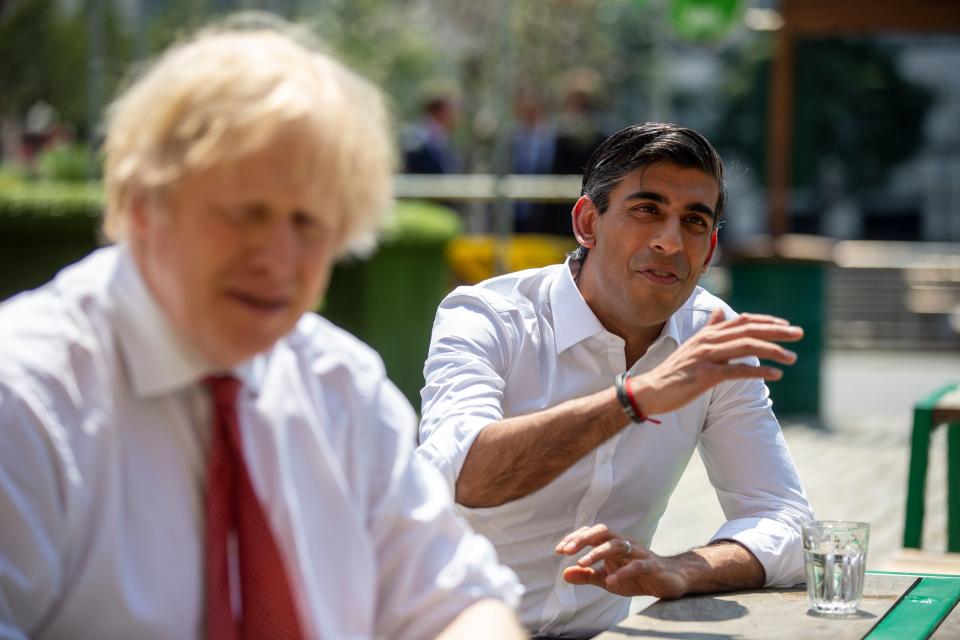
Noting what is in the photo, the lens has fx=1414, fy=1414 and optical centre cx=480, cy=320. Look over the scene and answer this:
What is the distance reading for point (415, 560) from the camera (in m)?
1.81

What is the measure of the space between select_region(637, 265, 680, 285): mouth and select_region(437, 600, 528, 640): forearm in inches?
49.6

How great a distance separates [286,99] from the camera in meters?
1.55

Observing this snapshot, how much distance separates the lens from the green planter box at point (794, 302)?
10.9 meters

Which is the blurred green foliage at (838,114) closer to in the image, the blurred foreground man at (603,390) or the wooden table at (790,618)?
the blurred foreground man at (603,390)

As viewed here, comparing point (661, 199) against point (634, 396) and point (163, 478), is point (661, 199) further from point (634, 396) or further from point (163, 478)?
point (163, 478)

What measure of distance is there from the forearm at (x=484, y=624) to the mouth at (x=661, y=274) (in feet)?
4.13

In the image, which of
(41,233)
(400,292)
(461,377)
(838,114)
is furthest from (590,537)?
(838,114)

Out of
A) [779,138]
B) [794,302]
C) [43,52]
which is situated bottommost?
[794,302]

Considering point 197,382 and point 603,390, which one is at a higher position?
point 197,382

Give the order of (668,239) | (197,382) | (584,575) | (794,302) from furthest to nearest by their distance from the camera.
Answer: (794,302)
(668,239)
(584,575)
(197,382)

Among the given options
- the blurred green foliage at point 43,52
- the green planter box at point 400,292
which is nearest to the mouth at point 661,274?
the green planter box at point 400,292

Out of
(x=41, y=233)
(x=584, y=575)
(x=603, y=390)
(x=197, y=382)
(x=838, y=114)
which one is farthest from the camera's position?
(x=838, y=114)

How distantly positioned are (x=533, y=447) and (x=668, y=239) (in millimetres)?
612

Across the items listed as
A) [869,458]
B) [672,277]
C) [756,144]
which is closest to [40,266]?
[869,458]
